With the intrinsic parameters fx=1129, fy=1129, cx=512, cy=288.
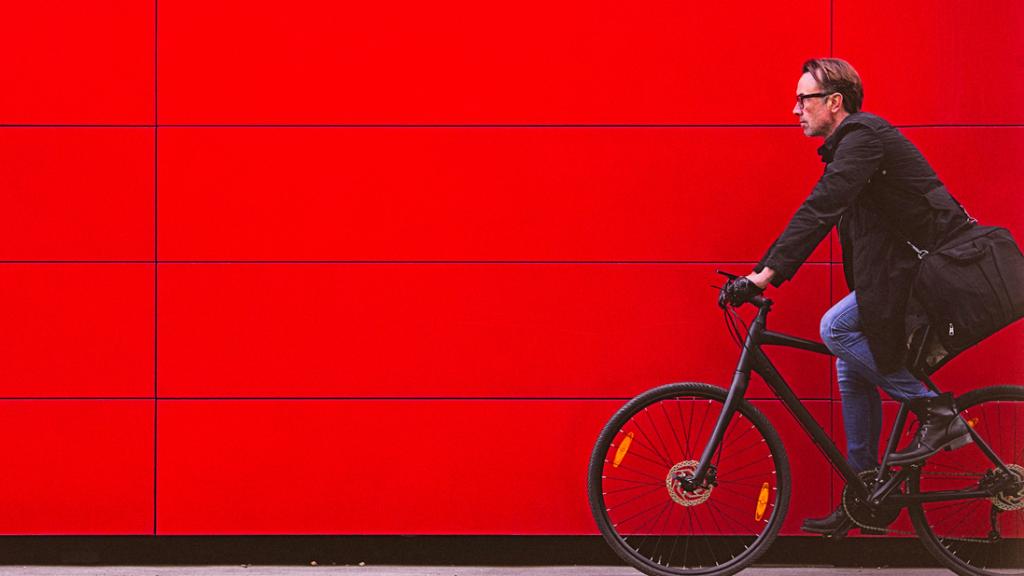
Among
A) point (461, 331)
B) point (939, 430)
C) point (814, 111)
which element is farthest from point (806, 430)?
point (461, 331)

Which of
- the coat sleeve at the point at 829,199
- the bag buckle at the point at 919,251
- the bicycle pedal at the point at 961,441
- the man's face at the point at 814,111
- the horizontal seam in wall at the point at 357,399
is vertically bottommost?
the bicycle pedal at the point at 961,441

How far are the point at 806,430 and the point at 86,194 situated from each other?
338 cm

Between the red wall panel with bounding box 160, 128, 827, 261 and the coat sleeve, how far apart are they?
0.79 m

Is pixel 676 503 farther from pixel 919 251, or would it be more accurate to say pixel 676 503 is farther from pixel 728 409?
pixel 919 251

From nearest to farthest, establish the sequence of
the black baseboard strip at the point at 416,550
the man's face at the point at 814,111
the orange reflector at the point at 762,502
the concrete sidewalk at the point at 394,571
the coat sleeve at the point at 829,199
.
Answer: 1. the coat sleeve at the point at 829,199
2. the man's face at the point at 814,111
3. the orange reflector at the point at 762,502
4. the concrete sidewalk at the point at 394,571
5. the black baseboard strip at the point at 416,550

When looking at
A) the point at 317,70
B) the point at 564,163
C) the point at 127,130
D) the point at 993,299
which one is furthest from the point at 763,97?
the point at 127,130

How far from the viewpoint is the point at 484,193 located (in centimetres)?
523

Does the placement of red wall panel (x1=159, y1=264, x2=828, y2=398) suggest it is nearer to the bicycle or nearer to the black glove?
the bicycle

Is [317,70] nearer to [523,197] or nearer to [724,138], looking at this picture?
[523,197]

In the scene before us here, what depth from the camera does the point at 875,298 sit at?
14.7ft

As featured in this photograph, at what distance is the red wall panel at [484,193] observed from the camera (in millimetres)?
5199

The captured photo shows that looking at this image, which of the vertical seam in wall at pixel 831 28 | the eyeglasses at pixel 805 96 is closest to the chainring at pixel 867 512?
the eyeglasses at pixel 805 96

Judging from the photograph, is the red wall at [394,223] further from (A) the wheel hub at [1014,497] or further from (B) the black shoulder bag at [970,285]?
(B) the black shoulder bag at [970,285]

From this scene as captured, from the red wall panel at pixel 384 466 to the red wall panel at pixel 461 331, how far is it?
10 centimetres
